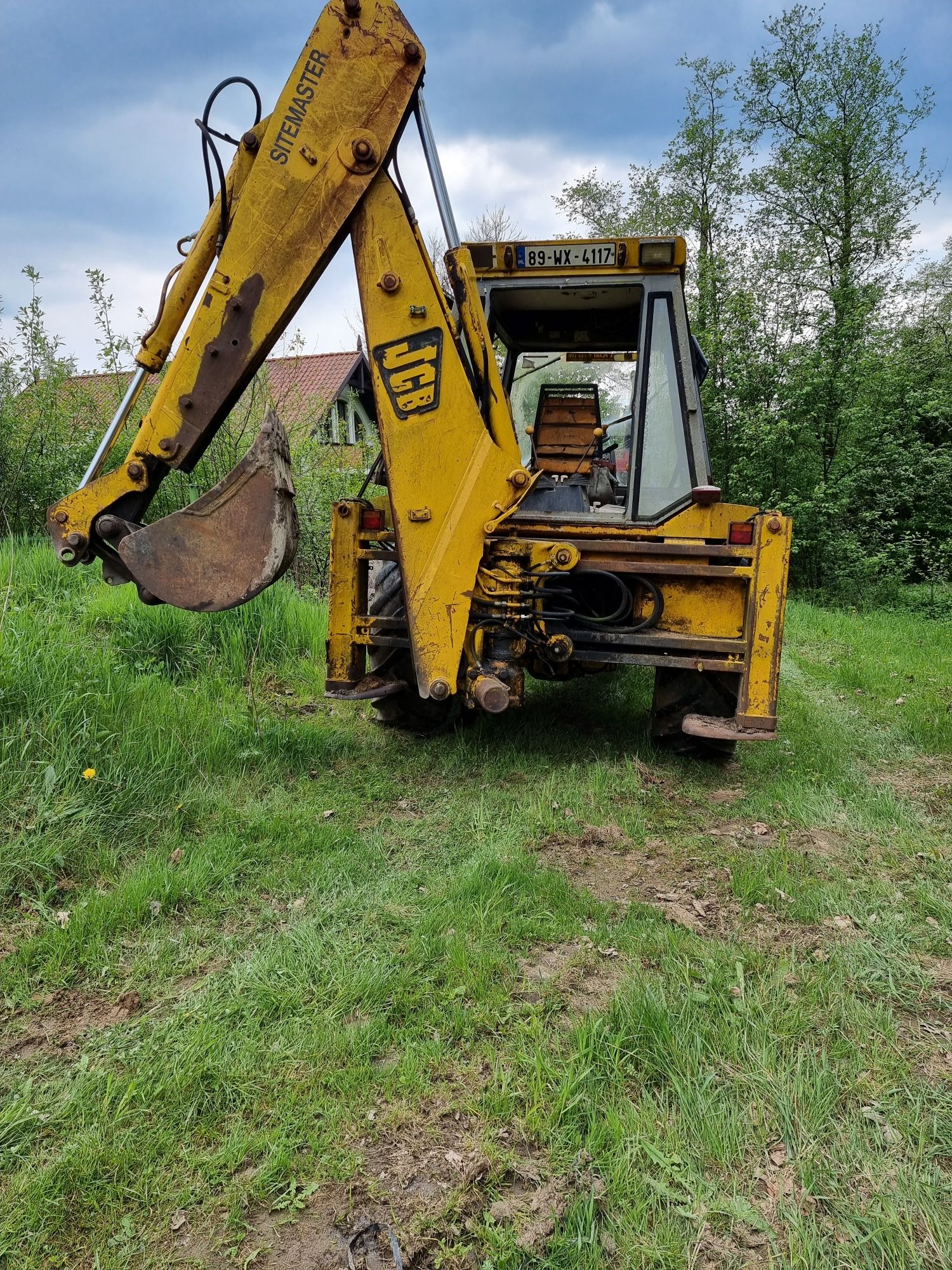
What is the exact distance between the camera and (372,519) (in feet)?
14.0

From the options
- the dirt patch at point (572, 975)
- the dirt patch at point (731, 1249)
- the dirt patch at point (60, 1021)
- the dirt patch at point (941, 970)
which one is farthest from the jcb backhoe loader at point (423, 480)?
the dirt patch at point (731, 1249)

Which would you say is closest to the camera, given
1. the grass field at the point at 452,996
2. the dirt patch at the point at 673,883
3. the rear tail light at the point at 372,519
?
the grass field at the point at 452,996

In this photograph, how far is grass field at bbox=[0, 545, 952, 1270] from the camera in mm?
1590

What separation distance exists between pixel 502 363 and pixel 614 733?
2.81 m

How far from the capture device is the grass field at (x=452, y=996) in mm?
1590

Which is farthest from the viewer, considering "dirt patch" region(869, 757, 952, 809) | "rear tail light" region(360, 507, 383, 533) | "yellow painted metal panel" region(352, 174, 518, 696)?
"rear tail light" region(360, 507, 383, 533)

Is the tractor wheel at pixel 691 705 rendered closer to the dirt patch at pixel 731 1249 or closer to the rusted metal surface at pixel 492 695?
the rusted metal surface at pixel 492 695

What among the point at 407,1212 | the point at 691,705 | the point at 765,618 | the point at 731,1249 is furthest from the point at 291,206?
the point at 731,1249

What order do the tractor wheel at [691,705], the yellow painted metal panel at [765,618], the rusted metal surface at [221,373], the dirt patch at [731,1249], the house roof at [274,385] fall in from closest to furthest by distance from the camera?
the dirt patch at [731,1249], the rusted metal surface at [221,373], the yellow painted metal panel at [765,618], the tractor wheel at [691,705], the house roof at [274,385]

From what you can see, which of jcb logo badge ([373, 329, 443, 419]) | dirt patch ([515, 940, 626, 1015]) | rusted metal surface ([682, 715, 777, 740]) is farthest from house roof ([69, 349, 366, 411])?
dirt patch ([515, 940, 626, 1015])

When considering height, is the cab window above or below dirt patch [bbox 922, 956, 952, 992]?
above

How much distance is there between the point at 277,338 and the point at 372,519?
3.75 feet

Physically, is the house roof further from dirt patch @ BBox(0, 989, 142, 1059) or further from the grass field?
dirt patch @ BBox(0, 989, 142, 1059)

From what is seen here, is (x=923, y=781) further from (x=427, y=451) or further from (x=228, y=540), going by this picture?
(x=228, y=540)
